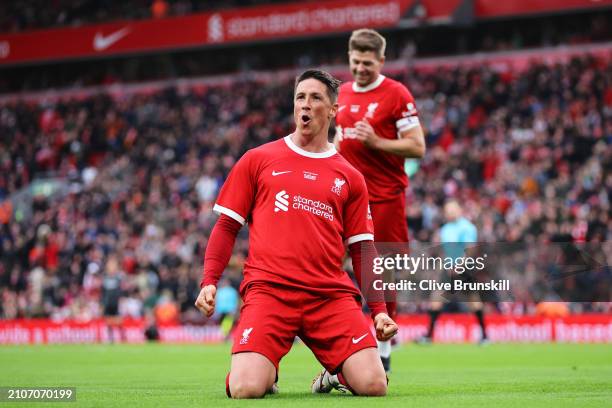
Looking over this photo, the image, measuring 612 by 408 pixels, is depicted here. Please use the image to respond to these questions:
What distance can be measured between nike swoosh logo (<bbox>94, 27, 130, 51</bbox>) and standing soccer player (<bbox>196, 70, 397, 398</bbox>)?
31.2 meters

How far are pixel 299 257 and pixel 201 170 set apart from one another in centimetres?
2377

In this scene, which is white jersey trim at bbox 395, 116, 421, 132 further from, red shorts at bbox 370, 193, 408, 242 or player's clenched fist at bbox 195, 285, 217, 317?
player's clenched fist at bbox 195, 285, 217, 317

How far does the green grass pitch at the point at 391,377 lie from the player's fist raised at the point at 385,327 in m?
0.40

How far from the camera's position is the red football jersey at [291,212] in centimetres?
707

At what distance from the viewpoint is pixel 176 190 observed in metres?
30.5

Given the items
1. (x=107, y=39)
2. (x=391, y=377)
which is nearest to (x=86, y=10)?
(x=107, y=39)

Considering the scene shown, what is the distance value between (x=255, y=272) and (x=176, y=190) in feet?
77.4

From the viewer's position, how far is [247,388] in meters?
6.77

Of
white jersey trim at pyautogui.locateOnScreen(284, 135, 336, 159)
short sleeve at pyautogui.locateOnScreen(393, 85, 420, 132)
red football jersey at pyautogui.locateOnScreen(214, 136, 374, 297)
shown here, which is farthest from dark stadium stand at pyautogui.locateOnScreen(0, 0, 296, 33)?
red football jersey at pyautogui.locateOnScreen(214, 136, 374, 297)

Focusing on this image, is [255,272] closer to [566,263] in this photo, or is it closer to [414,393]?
[414,393]

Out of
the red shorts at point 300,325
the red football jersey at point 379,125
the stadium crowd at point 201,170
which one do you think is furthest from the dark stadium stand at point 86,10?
the red shorts at point 300,325

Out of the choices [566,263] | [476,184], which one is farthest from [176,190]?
[566,263]

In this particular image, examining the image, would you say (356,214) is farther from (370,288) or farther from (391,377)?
(391,377)

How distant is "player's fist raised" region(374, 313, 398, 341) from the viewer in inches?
268
